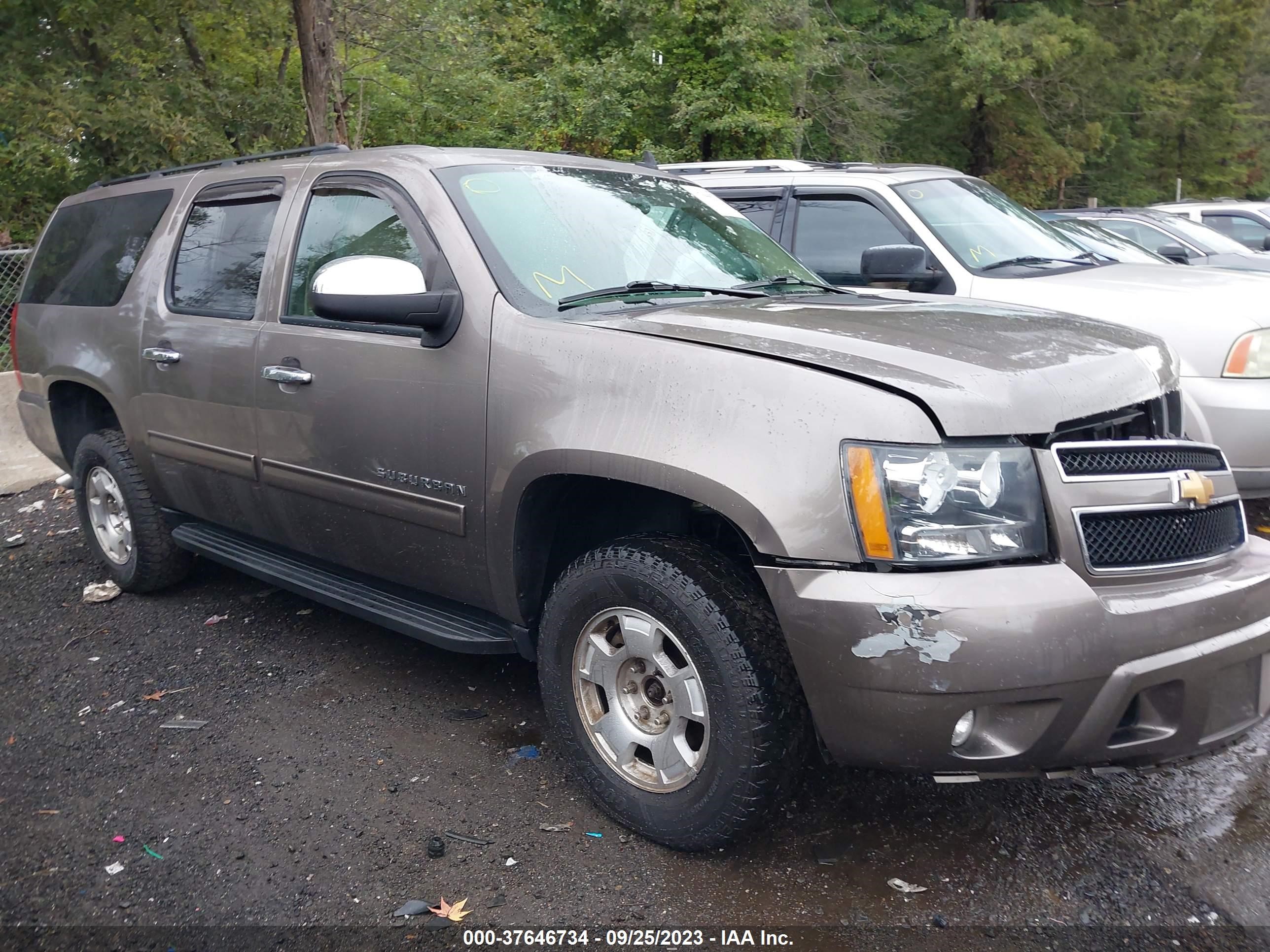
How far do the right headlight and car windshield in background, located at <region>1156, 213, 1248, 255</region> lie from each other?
709 cm

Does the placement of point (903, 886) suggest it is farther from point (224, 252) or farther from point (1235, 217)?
point (1235, 217)

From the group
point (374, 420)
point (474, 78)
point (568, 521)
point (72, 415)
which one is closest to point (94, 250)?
point (72, 415)

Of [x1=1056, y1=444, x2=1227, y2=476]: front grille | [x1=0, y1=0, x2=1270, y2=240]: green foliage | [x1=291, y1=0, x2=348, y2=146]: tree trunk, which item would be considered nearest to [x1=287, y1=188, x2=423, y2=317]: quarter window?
[x1=1056, y1=444, x2=1227, y2=476]: front grille

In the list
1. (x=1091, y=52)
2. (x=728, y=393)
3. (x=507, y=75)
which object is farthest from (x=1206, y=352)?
(x=1091, y=52)

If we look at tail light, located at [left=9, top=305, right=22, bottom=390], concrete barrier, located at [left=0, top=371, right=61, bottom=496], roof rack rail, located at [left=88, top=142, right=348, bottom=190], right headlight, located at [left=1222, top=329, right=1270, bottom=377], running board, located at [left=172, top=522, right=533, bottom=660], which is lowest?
concrete barrier, located at [left=0, top=371, right=61, bottom=496]

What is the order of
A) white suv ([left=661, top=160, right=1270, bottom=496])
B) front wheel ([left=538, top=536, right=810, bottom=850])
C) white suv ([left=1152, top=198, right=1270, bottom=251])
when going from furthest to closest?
1. white suv ([left=1152, top=198, right=1270, bottom=251])
2. white suv ([left=661, top=160, right=1270, bottom=496])
3. front wheel ([left=538, top=536, right=810, bottom=850])

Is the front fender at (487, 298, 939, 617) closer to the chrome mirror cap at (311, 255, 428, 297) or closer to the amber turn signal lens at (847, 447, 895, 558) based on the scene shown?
the amber turn signal lens at (847, 447, 895, 558)

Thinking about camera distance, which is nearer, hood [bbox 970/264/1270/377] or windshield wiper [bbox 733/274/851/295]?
windshield wiper [bbox 733/274/851/295]

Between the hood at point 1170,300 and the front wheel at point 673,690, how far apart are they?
2.99 m

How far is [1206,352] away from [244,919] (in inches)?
192

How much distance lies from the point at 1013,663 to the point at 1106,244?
5996 mm

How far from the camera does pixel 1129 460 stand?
2656mm

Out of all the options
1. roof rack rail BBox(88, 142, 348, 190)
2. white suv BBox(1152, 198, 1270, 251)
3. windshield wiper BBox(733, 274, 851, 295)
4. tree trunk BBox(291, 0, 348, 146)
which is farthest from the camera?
white suv BBox(1152, 198, 1270, 251)

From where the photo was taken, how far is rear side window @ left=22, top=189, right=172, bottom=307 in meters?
4.90
